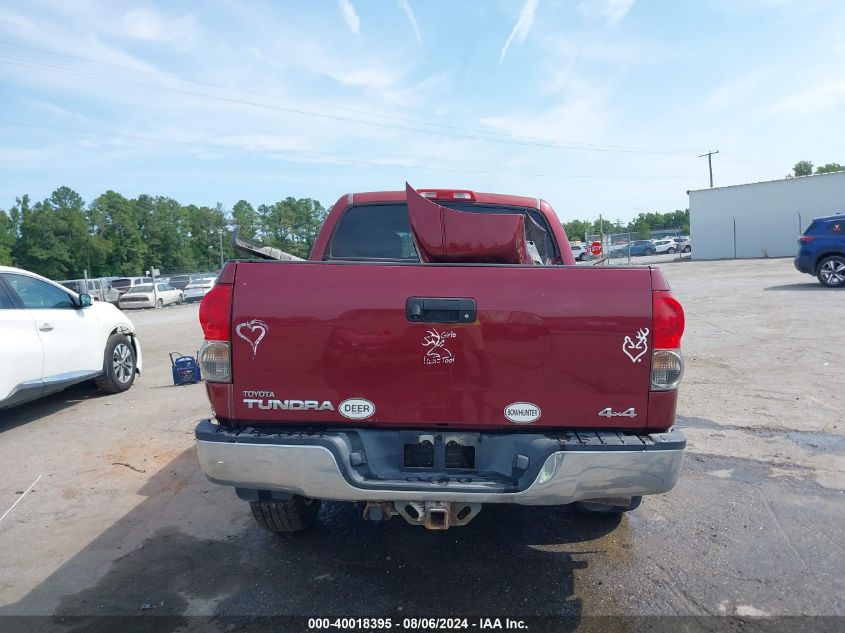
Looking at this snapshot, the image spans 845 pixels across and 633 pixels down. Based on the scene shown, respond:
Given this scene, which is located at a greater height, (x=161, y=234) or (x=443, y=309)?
(x=161, y=234)

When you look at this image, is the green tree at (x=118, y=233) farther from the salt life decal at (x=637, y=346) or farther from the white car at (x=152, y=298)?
the salt life decal at (x=637, y=346)

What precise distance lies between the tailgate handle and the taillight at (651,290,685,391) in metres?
0.81

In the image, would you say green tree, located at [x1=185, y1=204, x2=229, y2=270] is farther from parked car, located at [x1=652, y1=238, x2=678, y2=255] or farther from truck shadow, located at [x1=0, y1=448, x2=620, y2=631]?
truck shadow, located at [x1=0, y1=448, x2=620, y2=631]

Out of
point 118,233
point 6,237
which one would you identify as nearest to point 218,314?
point 6,237

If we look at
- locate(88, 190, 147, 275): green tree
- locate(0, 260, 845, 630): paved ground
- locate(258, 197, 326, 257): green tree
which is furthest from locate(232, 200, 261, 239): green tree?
locate(0, 260, 845, 630): paved ground

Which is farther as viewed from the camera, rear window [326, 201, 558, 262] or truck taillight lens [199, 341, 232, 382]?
rear window [326, 201, 558, 262]

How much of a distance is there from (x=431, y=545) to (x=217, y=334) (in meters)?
1.82

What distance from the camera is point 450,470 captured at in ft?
9.36

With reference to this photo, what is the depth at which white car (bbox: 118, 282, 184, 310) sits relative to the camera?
101ft

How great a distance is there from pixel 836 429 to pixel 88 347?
789 centimetres

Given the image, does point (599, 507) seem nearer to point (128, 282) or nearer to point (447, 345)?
point (447, 345)

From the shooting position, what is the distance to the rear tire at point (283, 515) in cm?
351

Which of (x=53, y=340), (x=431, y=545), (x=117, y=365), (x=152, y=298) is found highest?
(x=53, y=340)

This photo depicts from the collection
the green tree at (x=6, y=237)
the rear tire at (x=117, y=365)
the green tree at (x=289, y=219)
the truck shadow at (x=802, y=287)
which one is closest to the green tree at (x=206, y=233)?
the green tree at (x=289, y=219)
